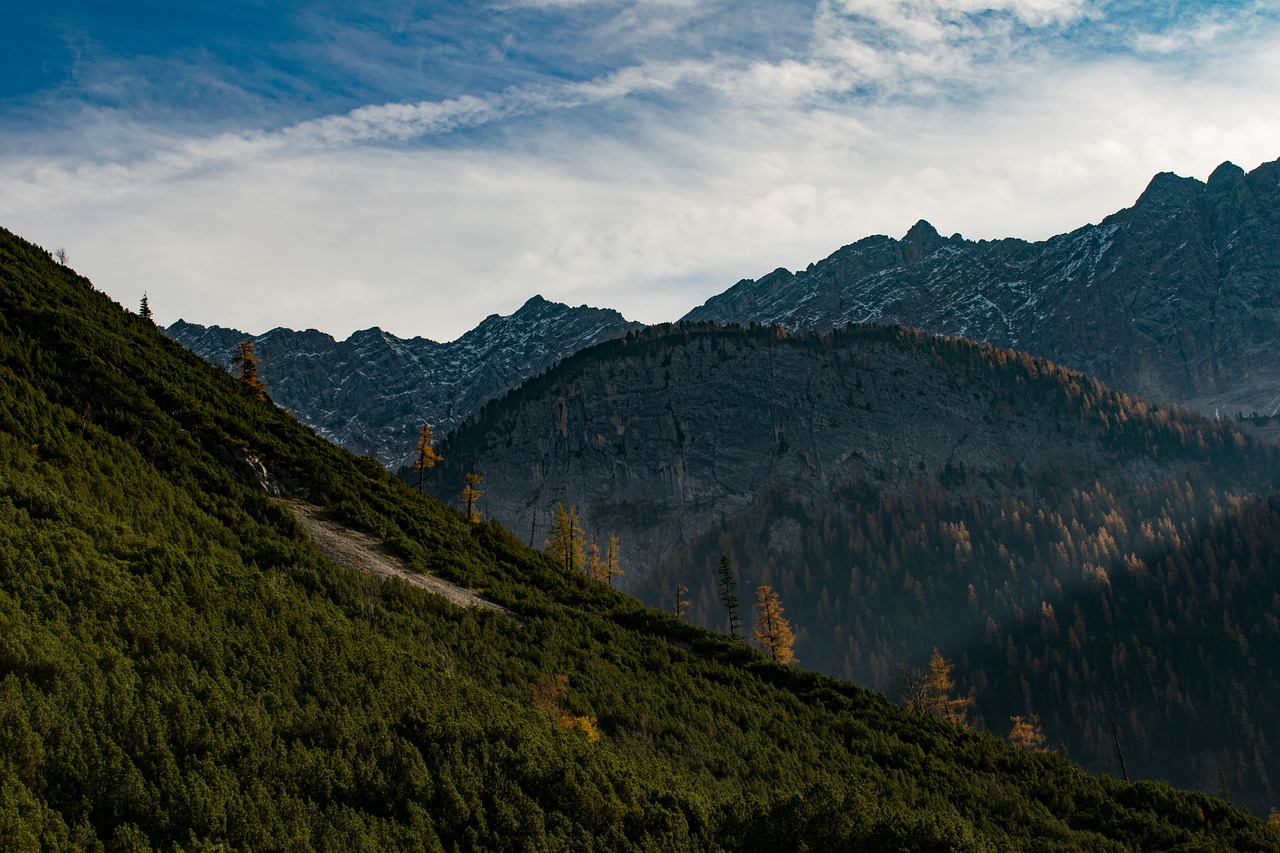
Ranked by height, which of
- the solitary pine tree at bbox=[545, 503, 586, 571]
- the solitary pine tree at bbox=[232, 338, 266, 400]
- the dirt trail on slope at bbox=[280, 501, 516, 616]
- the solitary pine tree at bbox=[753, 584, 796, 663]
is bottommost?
the solitary pine tree at bbox=[753, 584, 796, 663]

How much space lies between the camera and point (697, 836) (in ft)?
→ 84.3

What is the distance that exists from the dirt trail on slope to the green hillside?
1.36 metres

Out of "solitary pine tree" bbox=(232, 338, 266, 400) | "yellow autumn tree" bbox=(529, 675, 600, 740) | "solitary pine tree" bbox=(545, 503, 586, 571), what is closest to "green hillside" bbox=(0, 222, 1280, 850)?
"yellow autumn tree" bbox=(529, 675, 600, 740)

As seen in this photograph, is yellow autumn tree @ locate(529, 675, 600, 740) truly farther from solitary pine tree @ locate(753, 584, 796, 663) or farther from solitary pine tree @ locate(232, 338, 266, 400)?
solitary pine tree @ locate(753, 584, 796, 663)

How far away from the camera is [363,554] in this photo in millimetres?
42969

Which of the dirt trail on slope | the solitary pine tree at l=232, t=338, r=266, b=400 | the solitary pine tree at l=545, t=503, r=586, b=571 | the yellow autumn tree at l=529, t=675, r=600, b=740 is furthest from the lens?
the solitary pine tree at l=545, t=503, r=586, b=571

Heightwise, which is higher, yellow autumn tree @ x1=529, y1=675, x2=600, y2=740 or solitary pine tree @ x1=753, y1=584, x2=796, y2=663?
solitary pine tree @ x1=753, y1=584, x2=796, y2=663

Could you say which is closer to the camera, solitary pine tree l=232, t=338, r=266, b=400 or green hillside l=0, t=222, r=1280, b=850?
green hillside l=0, t=222, r=1280, b=850

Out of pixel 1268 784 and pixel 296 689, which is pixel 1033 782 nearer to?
pixel 296 689

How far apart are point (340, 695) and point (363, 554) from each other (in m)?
18.5

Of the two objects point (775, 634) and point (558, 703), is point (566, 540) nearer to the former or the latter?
point (775, 634)

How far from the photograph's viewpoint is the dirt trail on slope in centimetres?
4134

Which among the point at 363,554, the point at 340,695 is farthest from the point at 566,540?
the point at 340,695

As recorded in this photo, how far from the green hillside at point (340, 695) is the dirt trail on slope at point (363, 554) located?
1359 mm
